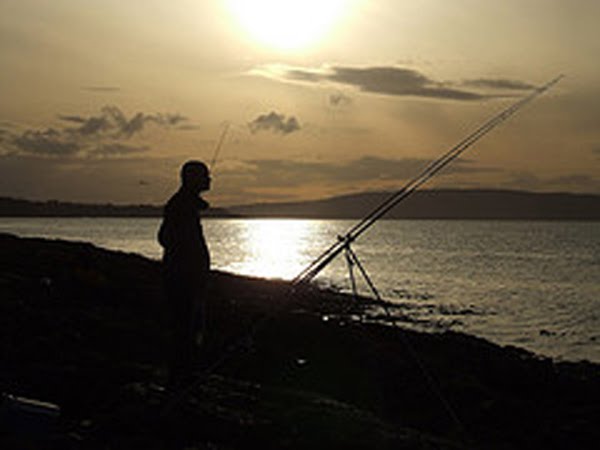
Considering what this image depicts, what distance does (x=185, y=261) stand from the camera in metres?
7.61

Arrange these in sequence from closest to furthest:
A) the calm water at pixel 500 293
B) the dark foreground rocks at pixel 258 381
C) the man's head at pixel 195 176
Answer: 1. the dark foreground rocks at pixel 258 381
2. the man's head at pixel 195 176
3. the calm water at pixel 500 293

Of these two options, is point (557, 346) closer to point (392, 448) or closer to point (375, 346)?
point (375, 346)

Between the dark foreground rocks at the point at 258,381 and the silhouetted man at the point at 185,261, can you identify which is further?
the silhouetted man at the point at 185,261

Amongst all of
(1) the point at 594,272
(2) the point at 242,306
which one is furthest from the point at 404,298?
(1) the point at 594,272

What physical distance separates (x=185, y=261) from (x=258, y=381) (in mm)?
4250

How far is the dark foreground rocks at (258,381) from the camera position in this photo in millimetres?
7141

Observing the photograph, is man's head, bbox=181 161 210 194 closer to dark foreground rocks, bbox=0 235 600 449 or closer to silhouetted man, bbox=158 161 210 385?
silhouetted man, bbox=158 161 210 385

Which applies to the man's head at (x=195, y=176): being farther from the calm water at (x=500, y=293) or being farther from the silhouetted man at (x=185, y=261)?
the calm water at (x=500, y=293)

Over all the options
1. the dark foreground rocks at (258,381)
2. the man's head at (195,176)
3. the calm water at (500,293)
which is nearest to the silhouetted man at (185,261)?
the man's head at (195,176)

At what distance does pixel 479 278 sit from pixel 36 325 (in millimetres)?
50107

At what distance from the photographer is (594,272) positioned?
2527 inches

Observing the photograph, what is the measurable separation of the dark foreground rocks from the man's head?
55.8 inches

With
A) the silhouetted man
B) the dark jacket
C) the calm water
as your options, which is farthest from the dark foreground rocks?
the calm water

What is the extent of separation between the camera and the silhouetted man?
7.62m
